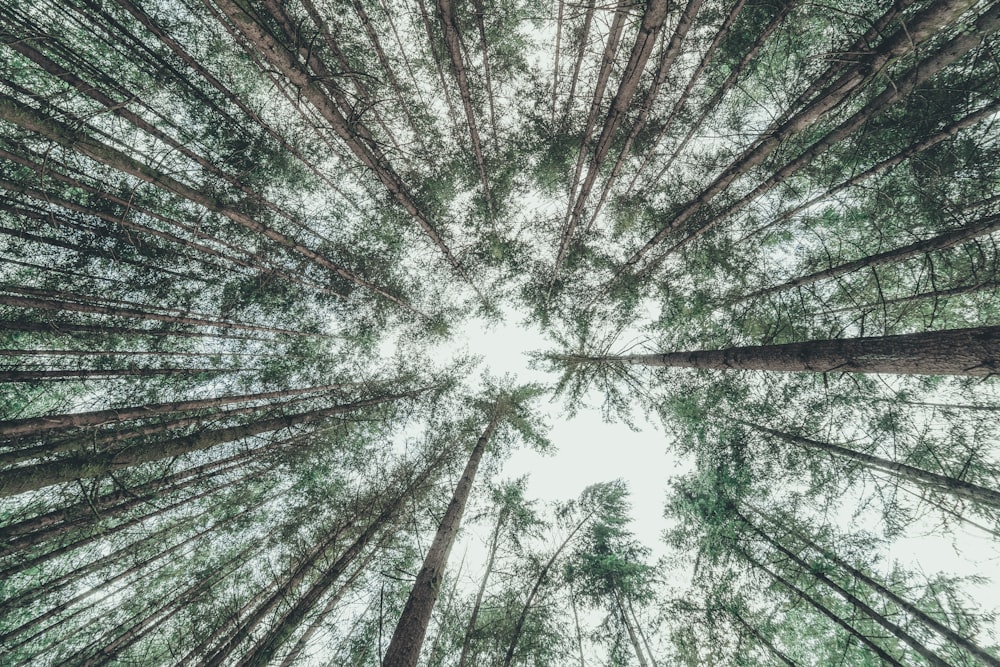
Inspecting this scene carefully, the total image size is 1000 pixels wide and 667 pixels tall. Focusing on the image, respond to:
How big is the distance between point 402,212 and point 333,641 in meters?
9.40

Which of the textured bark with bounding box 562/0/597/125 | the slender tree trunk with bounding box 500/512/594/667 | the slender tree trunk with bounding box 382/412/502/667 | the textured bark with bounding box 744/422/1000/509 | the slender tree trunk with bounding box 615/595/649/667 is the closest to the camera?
the slender tree trunk with bounding box 382/412/502/667

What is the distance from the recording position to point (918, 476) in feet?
18.9

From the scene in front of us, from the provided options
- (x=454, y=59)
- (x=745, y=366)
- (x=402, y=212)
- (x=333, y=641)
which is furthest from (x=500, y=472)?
(x=454, y=59)

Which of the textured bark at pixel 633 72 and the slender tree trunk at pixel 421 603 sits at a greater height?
the textured bark at pixel 633 72

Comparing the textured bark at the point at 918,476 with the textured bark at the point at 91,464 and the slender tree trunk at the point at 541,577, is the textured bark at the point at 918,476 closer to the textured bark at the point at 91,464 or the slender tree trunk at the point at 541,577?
the slender tree trunk at the point at 541,577

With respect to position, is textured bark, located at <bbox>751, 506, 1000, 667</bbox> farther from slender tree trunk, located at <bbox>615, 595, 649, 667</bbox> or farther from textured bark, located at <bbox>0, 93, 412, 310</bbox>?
textured bark, located at <bbox>0, 93, 412, 310</bbox>

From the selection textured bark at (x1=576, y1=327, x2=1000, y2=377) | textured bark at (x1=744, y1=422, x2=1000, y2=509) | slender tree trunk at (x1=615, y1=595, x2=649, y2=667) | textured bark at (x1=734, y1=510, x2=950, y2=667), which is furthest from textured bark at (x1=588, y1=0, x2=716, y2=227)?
slender tree trunk at (x1=615, y1=595, x2=649, y2=667)

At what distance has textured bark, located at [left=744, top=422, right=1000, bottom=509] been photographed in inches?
192

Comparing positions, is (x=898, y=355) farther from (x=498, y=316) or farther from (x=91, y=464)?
(x=498, y=316)

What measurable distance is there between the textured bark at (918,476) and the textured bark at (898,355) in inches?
129

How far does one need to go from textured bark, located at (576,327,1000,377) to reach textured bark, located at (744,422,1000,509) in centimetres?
327

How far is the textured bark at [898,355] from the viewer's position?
2406mm

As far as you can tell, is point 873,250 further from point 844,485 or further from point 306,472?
point 306,472

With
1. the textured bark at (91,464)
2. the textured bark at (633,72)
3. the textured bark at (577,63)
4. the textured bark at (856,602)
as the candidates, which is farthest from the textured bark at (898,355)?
the textured bark at (91,464)
